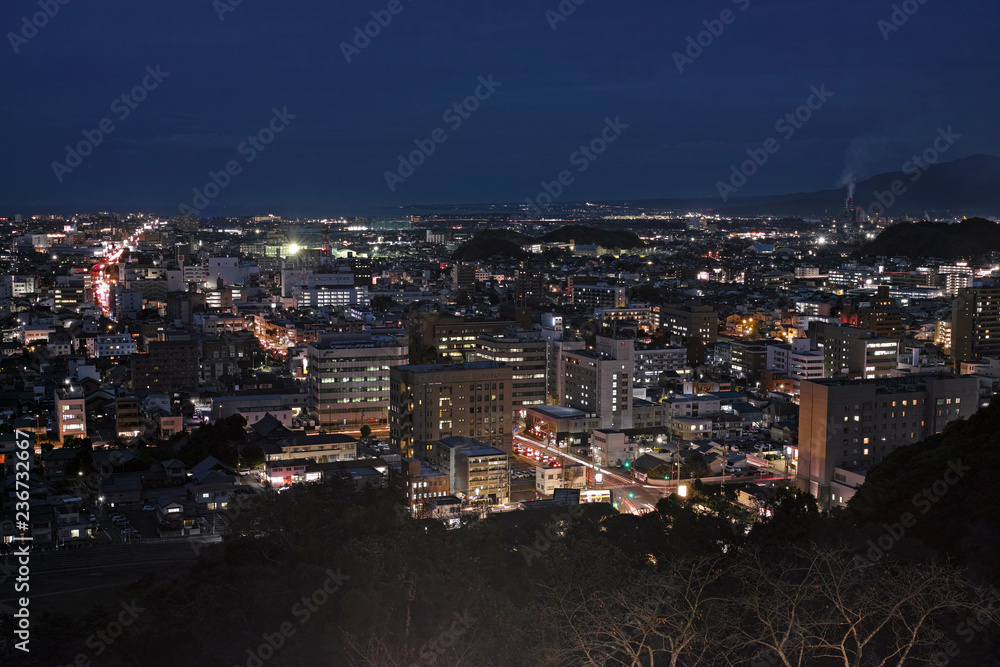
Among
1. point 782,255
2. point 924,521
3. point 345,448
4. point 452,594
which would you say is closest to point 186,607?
point 452,594

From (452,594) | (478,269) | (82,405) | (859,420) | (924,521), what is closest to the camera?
(452,594)

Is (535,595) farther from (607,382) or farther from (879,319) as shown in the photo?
(879,319)

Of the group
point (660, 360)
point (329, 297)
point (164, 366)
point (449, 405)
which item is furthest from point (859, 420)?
point (329, 297)

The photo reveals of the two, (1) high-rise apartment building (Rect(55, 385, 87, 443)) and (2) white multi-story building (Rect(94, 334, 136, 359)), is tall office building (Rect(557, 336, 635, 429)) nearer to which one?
(1) high-rise apartment building (Rect(55, 385, 87, 443))

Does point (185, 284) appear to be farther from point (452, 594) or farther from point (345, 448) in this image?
point (452, 594)

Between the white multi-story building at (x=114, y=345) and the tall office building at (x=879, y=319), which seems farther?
the tall office building at (x=879, y=319)

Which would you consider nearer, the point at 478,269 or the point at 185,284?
the point at 185,284

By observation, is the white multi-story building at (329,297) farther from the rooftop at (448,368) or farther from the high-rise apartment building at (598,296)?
the rooftop at (448,368)

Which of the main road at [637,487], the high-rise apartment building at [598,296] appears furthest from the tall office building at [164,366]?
the high-rise apartment building at [598,296]
